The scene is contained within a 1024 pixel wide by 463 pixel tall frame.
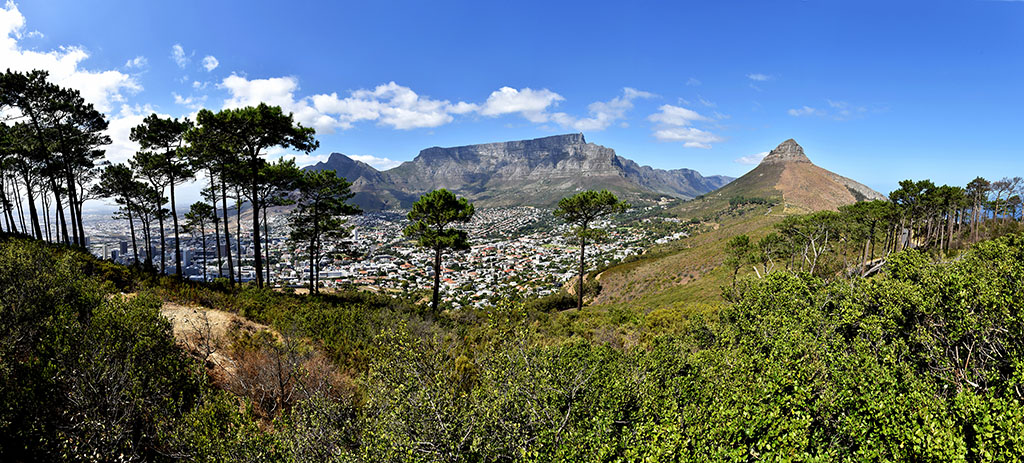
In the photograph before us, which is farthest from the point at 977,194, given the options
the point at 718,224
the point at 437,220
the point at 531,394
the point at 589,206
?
the point at 718,224

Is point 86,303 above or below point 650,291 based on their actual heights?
above

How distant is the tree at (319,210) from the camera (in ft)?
74.5

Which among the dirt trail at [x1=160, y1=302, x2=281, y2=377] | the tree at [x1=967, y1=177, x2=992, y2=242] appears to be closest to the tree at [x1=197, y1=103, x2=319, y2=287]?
the dirt trail at [x1=160, y1=302, x2=281, y2=377]

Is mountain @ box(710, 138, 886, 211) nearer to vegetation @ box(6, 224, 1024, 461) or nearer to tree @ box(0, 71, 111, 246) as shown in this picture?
vegetation @ box(6, 224, 1024, 461)

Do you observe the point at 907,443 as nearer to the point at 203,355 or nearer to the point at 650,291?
the point at 203,355

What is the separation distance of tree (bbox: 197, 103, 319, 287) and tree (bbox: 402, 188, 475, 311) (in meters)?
6.52

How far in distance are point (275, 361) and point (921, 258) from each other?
20.2 metres

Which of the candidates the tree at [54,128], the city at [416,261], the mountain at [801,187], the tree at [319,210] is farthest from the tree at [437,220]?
the mountain at [801,187]

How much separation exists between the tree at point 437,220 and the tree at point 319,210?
491cm

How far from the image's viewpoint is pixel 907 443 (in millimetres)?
5293

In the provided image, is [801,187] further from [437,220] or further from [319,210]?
[319,210]

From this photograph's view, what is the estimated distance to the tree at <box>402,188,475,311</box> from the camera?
71.8ft

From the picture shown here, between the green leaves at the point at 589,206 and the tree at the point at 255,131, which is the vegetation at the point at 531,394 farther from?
the green leaves at the point at 589,206

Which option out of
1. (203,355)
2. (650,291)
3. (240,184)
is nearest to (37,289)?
(203,355)
